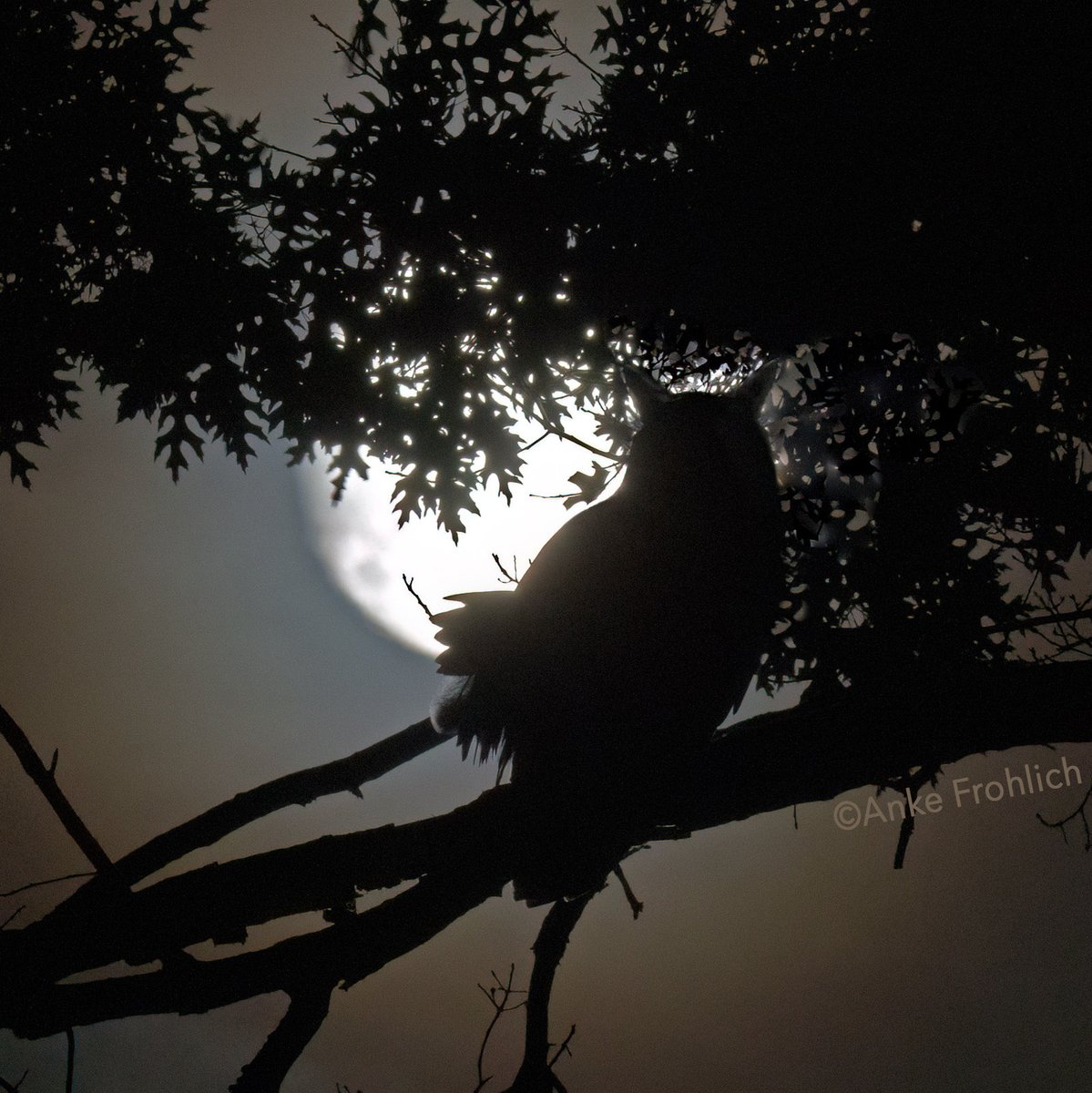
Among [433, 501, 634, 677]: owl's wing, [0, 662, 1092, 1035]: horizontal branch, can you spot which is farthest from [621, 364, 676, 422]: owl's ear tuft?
[0, 662, 1092, 1035]: horizontal branch

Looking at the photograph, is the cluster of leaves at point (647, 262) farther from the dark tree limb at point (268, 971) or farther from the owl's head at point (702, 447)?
the dark tree limb at point (268, 971)

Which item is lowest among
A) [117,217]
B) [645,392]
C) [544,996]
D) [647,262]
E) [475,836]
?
[544,996]

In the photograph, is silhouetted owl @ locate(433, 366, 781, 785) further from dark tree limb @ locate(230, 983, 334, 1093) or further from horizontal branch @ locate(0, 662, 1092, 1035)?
dark tree limb @ locate(230, 983, 334, 1093)

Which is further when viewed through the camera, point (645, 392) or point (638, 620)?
point (645, 392)

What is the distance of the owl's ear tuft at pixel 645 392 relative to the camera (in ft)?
9.65

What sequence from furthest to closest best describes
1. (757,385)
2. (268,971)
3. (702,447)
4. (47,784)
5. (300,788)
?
(300,788)
(757,385)
(702,447)
(268,971)
(47,784)

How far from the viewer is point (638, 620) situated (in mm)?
2455

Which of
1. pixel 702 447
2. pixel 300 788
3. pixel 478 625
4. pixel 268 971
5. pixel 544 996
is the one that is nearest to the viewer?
pixel 268 971

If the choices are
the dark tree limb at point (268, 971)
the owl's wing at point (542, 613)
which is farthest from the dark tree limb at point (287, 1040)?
the owl's wing at point (542, 613)

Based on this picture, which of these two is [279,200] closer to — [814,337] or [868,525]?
[814,337]

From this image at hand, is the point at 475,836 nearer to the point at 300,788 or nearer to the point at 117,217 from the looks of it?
the point at 300,788

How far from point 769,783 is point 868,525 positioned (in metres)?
1.80

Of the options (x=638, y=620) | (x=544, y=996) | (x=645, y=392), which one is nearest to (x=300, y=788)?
(x=544, y=996)

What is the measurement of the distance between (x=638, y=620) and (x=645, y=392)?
1.08 m
